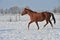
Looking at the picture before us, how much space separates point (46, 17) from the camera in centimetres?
1341

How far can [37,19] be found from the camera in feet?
42.7

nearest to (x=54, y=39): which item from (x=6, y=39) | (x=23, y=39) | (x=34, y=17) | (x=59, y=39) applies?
(x=59, y=39)

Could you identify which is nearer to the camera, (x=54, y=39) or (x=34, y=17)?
(x=54, y=39)

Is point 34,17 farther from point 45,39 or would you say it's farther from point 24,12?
point 45,39

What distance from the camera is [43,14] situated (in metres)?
13.2

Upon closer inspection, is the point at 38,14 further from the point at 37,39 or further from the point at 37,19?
the point at 37,39

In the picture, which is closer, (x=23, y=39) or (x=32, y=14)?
(x=23, y=39)

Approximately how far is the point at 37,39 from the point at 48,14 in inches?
202

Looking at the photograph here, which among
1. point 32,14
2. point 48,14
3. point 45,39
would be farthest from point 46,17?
point 45,39

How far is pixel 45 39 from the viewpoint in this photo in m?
8.50

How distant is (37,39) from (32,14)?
444 cm

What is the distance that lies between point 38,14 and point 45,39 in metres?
4.63

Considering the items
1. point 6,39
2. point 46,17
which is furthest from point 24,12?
point 6,39

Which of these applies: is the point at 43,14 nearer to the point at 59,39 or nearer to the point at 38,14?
the point at 38,14
